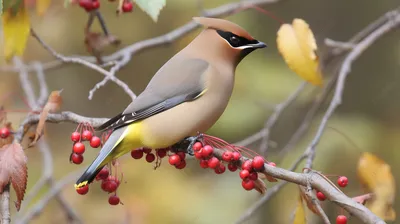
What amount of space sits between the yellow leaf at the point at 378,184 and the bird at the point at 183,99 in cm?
72

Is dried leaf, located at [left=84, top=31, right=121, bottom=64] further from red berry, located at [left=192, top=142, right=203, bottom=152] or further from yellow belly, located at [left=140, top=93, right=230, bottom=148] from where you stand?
red berry, located at [left=192, top=142, right=203, bottom=152]

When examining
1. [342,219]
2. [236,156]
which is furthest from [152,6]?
[342,219]

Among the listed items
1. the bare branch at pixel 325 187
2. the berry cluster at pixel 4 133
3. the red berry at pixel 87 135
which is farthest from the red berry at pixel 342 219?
the berry cluster at pixel 4 133

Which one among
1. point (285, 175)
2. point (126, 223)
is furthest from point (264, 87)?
point (285, 175)

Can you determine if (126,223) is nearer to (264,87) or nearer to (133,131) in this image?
(264,87)

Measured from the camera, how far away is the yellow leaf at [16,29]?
8.98 ft

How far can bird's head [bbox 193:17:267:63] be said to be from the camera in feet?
8.77

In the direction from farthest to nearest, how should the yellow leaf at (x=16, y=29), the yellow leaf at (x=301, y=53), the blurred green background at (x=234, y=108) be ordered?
the blurred green background at (x=234, y=108)
the yellow leaf at (x=301, y=53)
the yellow leaf at (x=16, y=29)

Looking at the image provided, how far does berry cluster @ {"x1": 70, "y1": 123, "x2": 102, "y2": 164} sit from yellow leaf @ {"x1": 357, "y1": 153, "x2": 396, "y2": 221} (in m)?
1.13

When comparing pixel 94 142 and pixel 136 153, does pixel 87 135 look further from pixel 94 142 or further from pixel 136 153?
pixel 136 153

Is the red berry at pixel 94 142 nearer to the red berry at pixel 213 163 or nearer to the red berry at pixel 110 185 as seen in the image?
the red berry at pixel 110 185

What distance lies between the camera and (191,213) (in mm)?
4809

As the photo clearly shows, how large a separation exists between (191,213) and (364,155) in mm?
2004

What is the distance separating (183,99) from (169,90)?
2.8 inches
